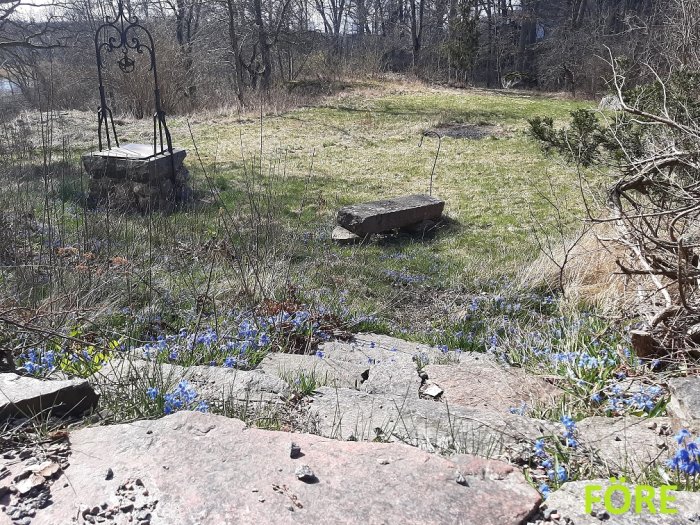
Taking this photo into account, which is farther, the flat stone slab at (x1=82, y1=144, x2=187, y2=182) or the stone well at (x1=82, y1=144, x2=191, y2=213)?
the flat stone slab at (x1=82, y1=144, x2=187, y2=182)

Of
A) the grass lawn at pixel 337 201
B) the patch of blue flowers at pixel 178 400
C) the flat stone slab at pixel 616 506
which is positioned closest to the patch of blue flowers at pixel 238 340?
the grass lawn at pixel 337 201

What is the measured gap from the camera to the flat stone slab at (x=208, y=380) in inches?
104

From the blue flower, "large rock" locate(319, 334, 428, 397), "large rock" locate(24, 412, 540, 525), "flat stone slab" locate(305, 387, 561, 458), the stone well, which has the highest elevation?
the stone well

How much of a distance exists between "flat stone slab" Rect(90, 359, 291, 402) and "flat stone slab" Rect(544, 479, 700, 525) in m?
1.30

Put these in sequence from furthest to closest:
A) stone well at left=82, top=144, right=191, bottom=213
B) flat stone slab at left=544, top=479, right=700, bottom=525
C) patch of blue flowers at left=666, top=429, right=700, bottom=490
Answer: stone well at left=82, top=144, right=191, bottom=213 < patch of blue flowers at left=666, top=429, right=700, bottom=490 < flat stone slab at left=544, top=479, right=700, bottom=525

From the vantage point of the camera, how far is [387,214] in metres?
8.33

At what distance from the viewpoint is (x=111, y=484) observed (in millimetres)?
1736

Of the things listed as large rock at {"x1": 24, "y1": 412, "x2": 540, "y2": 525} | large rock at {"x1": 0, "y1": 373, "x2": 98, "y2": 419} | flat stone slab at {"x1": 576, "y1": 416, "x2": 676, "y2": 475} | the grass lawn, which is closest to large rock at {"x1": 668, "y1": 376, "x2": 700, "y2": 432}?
flat stone slab at {"x1": 576, "y1": 416, "x2": 676, "y2": 475}

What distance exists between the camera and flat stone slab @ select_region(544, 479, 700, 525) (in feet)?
5.36

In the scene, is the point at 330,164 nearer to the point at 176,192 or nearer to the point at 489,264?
the point at 176,192

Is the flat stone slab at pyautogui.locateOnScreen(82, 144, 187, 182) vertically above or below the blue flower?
above

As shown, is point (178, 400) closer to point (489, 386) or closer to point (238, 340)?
point (238, 340)

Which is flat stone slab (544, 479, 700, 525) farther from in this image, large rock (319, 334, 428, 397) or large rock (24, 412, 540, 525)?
large rock (319, 334, 428, 397)

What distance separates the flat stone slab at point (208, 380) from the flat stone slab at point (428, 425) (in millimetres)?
222
